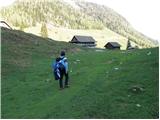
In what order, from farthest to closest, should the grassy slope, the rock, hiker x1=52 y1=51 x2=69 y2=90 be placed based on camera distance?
hiker x1=52 y1=51 x2=69 y2=90, the rock, the grassy slope

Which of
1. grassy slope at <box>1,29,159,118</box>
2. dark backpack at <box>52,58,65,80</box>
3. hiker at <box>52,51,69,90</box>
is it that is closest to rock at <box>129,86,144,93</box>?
grassy slope at <box>1,29,159,118</box>

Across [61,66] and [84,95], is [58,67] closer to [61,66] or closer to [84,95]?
[61,66]

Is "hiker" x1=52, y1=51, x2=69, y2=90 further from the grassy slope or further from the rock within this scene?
the rock

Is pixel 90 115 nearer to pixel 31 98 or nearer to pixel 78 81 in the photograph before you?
pixel 31 98

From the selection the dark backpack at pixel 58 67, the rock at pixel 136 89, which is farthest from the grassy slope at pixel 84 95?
the dark backpack at pixel 58 67

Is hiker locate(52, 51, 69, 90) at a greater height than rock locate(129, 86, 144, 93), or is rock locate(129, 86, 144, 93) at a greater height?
hiker locate(52, 51, 69, 90)

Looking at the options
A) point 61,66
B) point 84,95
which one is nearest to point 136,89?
point 84,95

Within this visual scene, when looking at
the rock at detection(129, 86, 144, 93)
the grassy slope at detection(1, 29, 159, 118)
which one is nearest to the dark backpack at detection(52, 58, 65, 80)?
the grassy slope at detection(1, 29, 159, 118)

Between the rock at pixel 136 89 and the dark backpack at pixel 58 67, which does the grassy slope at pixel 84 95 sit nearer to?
the rock at pixel 136 89

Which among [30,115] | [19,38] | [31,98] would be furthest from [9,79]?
[19,38]

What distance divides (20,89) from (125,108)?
1294 cm

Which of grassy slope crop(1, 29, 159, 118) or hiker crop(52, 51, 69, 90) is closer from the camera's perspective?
grassy slope crop(1, 29, 159, 118)

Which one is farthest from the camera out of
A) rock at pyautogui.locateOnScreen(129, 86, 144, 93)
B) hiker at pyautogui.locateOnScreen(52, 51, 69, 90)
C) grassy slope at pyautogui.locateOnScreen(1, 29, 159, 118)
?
hiker at pyautogui.locateOnScreen(52, 51, 69, 90)

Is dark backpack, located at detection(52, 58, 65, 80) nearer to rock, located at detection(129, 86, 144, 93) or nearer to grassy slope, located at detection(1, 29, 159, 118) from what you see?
grassy slope, located at detection(1, 29, 159, 118)
